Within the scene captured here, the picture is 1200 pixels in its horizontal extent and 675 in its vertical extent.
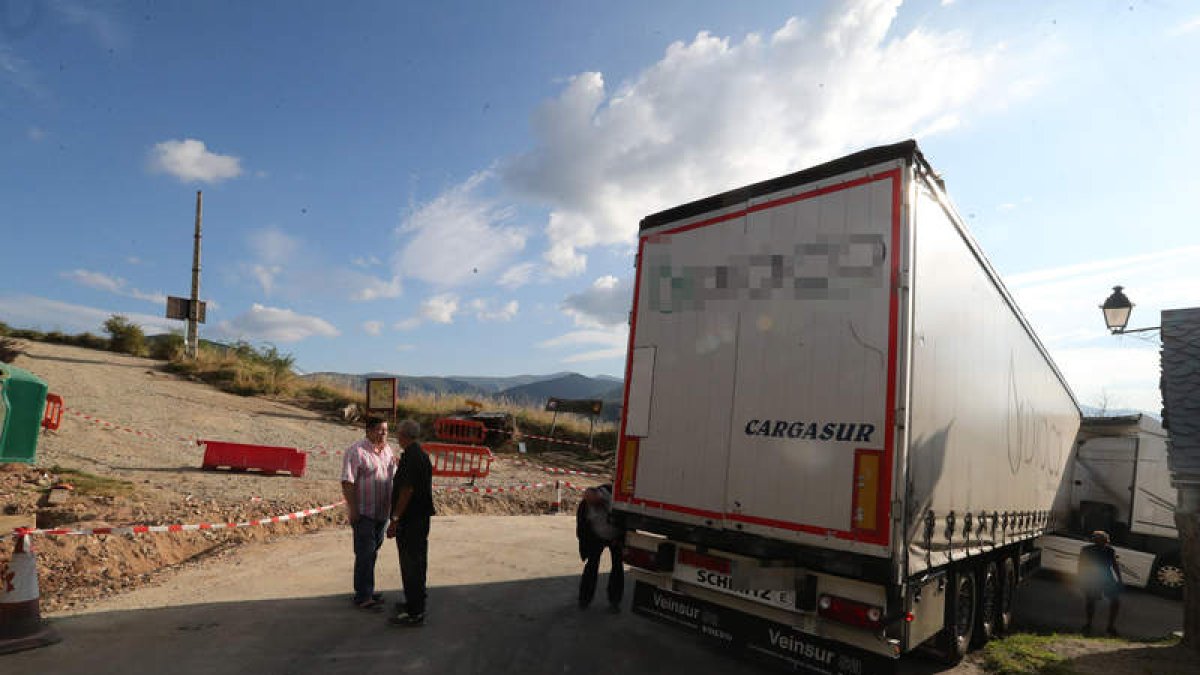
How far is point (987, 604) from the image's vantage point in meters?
6.37

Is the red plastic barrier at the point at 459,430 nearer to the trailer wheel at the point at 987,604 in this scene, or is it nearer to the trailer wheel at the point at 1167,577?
the trailer wheel at the point at 987,604

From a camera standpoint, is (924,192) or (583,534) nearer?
(924,192)

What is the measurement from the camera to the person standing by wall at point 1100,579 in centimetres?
823

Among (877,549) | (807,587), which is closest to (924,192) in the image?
(877,549)

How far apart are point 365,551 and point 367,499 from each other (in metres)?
0.50

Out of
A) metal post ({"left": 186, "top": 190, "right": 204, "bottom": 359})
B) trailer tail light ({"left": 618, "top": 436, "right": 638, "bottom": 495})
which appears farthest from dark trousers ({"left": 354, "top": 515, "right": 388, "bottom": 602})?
metal post ({"left": 186, "top": 190, "right": 204, "bottom": 359})

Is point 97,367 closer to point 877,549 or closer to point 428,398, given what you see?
point 428,398

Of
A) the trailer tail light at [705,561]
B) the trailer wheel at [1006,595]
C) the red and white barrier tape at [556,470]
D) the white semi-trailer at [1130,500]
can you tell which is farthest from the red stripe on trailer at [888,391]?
the red and white barrier tape at [556,470]

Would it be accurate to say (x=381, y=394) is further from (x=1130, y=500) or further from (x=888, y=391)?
(x=1130, y=500)

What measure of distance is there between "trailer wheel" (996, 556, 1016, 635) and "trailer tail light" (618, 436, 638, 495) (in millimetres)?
4676

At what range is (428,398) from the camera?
79.6 ft

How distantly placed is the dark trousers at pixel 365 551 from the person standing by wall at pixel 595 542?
1.97 m

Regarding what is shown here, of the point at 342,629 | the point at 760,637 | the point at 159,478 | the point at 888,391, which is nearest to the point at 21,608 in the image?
the point at 342,629

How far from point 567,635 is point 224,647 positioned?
273cm
